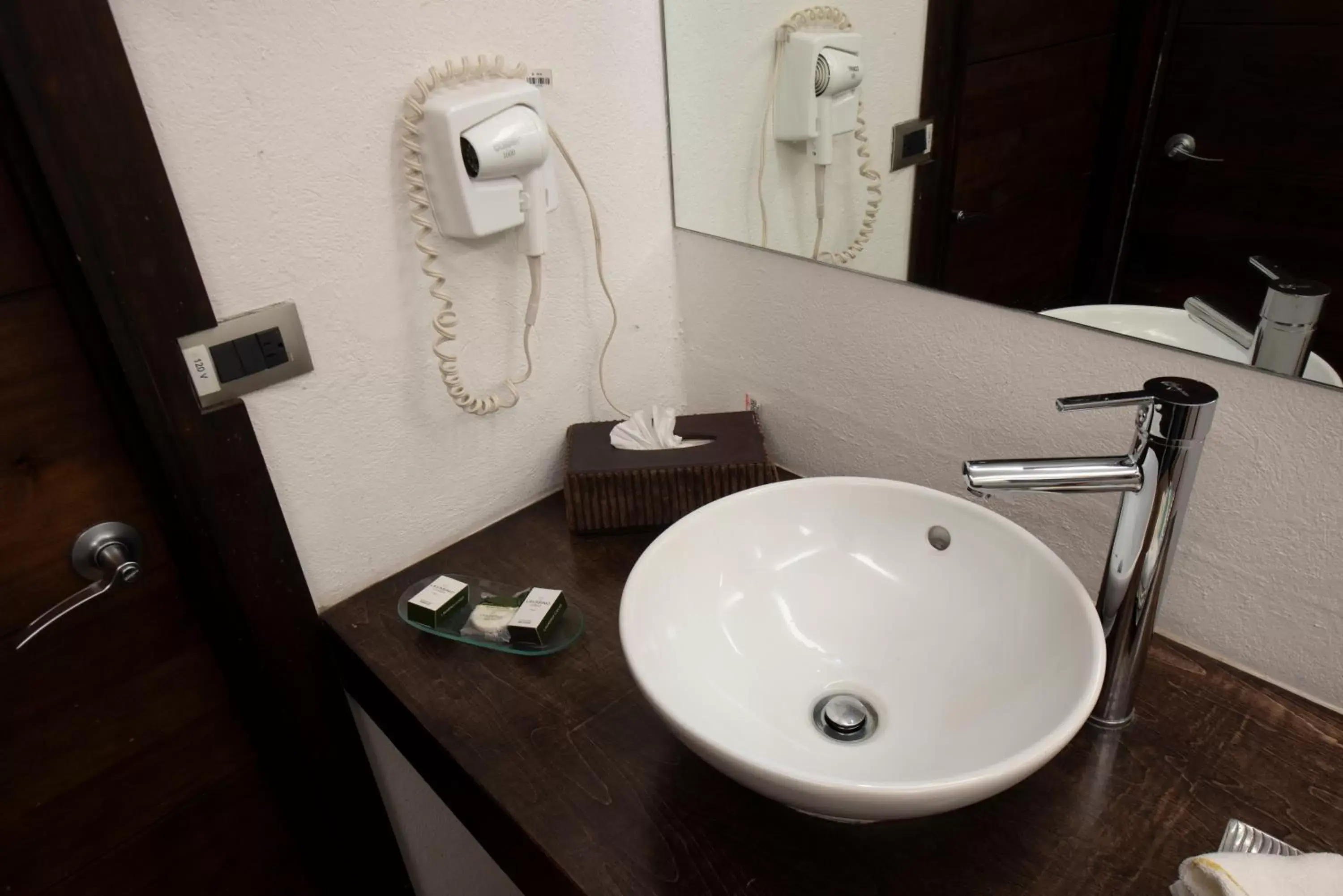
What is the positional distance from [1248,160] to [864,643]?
60 cm

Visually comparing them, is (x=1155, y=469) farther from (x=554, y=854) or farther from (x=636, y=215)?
(x=636, y=215)

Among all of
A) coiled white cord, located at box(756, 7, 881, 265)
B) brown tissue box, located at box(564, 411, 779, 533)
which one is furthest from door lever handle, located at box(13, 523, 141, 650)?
coiled white cord, located at box(756, 7, 881, 265)

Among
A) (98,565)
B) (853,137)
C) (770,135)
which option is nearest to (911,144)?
(853,137)

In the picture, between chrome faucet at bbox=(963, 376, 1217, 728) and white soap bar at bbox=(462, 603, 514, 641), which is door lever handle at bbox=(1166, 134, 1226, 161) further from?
white soap bar at bbox=(462, 603, 514, 641)

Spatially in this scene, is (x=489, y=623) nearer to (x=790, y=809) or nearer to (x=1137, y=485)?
(x=790, y=809)

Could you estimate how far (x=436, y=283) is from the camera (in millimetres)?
1049

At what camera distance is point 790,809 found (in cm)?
84

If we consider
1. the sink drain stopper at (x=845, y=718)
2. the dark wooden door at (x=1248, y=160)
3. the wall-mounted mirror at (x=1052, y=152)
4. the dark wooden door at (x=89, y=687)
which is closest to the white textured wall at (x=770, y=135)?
the wall-mounted mirror at (x=1052, y=152)

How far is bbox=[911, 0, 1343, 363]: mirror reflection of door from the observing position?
75 cm

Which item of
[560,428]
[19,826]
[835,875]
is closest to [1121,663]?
[835,875]

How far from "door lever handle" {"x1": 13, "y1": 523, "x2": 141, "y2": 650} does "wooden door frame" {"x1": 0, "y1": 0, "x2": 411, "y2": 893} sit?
5 cm

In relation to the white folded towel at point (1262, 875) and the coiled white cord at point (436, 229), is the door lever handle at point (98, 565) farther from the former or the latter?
the white folded towel at point (1262, 875)

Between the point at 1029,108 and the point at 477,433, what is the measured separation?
0.78 meters

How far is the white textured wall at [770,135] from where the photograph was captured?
105 cm
